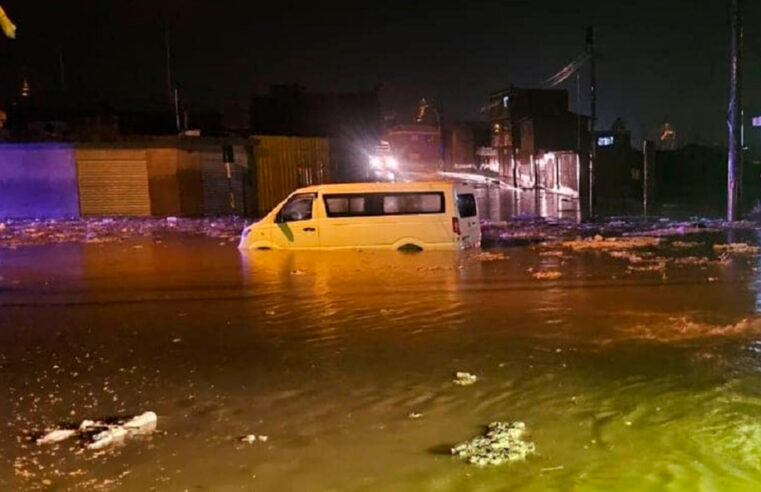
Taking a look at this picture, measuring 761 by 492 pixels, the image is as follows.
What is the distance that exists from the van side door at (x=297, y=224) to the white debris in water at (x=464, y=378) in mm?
10543

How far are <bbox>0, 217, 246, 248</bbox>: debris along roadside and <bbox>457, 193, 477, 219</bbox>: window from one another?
24.8 ft

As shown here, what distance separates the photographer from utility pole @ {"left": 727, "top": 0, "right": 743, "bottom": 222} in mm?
23031

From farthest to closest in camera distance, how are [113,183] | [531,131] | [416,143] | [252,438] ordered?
1. [416,143]
2. [531,131]
3. [113,183]
4. [252,438]

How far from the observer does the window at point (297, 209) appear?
58.9 feet

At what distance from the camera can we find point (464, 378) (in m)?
7.78

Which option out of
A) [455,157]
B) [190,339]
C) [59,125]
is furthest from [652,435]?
[455,157]

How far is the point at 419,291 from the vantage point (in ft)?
43.0

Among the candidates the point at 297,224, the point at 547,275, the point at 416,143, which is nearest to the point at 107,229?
the point at 297,224

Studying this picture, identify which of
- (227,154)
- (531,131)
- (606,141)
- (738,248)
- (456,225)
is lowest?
(738,248)

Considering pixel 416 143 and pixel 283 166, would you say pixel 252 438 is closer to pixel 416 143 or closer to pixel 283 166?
pixel 283 166

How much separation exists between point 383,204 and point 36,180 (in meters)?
19.8

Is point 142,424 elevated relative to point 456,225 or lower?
lower

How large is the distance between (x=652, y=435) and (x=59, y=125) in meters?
36.3

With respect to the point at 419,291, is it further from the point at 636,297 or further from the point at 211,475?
the point at 211,475
